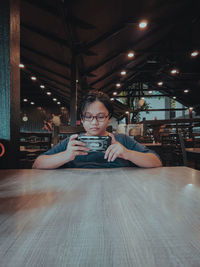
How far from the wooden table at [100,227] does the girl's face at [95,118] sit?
2.42 ft

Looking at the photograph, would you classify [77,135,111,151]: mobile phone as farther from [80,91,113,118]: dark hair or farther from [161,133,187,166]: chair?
[161,133,187,166]: chair

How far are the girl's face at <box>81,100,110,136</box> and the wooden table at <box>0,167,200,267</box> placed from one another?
0.74m

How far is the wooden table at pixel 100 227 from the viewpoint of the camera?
236 mm

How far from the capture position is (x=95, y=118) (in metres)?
1.26

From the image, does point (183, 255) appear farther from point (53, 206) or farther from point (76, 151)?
point (76, 151)

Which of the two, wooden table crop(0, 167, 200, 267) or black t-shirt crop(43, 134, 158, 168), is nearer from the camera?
wooden table crop(0, 167, 200, 267)

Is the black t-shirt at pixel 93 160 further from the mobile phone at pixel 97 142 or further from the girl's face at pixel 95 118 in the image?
the mobile phone at pixel 97 142

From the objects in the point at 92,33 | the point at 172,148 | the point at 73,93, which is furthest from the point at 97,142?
the point at 73,93

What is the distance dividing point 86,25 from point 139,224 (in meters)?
4.06

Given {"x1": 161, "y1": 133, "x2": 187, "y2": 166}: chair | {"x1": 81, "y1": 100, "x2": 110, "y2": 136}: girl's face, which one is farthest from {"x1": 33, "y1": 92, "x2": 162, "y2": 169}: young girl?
{"x1": 161, "y1": 133, "x2": 187, "y2": 166}: chair

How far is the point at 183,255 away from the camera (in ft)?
0.79

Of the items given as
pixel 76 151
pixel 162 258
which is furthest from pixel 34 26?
pixel 162 258

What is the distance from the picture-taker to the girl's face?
1264 millimetres

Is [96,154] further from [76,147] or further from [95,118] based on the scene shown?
[76,147]
